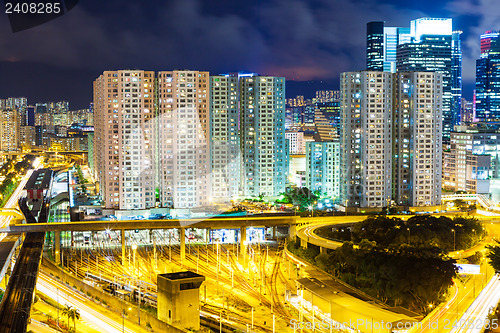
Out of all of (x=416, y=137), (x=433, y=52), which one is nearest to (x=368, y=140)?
(x=416, y=137)

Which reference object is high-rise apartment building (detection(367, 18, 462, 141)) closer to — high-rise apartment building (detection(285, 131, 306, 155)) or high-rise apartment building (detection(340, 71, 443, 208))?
high-rise apartment building (detection(285, 131, 306, 155))

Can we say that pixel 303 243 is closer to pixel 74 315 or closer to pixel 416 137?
pixel 74 315

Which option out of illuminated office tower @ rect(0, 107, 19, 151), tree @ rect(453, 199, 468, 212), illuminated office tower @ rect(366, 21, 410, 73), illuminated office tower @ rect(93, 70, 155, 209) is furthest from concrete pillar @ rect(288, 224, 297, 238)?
illuminated office tower @ rect(0, 107, 19, 151)

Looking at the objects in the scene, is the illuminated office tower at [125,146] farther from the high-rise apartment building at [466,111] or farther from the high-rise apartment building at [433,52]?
the high-rise apartment building at [466,111]

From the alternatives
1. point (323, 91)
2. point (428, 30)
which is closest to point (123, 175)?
point (428, 30)

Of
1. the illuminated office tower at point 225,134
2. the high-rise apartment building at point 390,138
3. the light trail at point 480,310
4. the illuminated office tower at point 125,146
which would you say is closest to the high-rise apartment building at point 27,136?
the illuminated office tower at point 225,134

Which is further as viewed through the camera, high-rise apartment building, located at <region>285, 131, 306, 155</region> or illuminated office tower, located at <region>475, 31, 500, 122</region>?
illuminated office tower, located at <region>475, 31, 500, 122</region>

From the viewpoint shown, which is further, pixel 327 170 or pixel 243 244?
pixel 327 170
